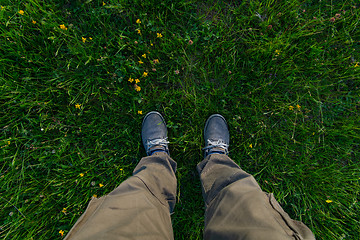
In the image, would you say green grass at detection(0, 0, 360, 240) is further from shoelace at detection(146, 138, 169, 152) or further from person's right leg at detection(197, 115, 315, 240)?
person's right leg at detection(197, 115, 315, 240)

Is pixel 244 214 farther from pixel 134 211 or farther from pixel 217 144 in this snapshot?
pixel 217 144

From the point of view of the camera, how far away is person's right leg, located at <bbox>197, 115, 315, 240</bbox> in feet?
3.72

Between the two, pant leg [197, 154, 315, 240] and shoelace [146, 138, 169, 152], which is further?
shoelace [146, 138, 169, 152]

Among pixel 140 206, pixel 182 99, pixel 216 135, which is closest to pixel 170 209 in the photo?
pixel 140 206

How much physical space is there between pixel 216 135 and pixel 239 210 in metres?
0.88

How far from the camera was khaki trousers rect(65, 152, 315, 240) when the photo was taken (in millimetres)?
1137

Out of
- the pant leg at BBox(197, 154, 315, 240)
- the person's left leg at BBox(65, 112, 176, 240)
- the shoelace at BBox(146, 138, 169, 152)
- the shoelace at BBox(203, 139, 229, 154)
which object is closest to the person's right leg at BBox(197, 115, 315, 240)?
the pant leg at BBox(197, 154, 315, 240)

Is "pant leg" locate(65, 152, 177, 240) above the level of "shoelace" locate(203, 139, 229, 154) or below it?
above

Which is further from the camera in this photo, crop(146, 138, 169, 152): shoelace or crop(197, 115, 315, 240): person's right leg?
crop(146, 138, 169, 152): shoelace

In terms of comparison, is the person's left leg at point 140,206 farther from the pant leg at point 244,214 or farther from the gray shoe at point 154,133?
the pant leg at point 244,214

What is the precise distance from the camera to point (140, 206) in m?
1.36

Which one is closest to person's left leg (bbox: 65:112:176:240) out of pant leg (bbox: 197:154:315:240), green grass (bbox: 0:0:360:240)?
green grass (bbox: 0:0:360:240)

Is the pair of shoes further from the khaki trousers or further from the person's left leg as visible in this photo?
the khaki trousers

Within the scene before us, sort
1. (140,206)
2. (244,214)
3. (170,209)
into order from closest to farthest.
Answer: (244,214) < (140,206) < (170,209)
